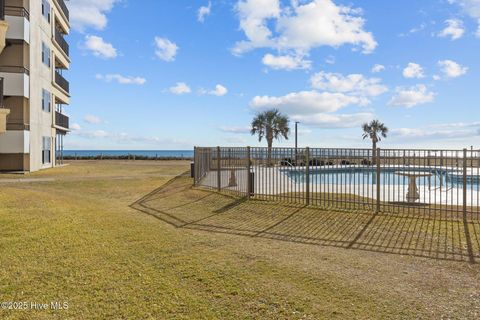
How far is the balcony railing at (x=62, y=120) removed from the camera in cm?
3425

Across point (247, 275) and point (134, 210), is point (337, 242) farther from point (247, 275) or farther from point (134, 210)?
point (134, 210)

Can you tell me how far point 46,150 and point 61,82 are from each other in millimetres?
8579

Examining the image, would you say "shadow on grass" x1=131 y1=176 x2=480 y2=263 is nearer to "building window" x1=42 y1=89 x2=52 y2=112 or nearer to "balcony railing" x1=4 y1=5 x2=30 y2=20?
"balcony railing" x1=4 y1=5 x2=30 y2=20

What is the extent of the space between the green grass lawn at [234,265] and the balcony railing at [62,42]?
1112 inches

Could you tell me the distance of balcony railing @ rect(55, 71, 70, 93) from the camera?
3437 cm

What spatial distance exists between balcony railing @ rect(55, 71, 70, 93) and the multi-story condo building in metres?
2.38

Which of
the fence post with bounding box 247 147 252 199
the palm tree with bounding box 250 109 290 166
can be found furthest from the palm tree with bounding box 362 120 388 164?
the fence post with bounding box 247 147 252 199

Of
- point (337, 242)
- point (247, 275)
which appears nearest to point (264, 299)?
point (247, 275)

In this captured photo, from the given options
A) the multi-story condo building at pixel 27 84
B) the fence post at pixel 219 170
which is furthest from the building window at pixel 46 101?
the fence post at pixel 219 170

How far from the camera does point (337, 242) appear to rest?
759cm

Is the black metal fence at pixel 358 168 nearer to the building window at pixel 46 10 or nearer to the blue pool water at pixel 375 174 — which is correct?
the blue pool water at pixel 375 174

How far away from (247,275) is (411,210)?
7198 mm

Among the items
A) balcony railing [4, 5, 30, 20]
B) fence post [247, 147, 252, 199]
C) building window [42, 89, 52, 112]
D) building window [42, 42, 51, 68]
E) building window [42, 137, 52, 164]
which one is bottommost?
fence post [247, 147, 252, 199]

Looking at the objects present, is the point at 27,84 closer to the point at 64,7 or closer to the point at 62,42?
the point at 62,42
